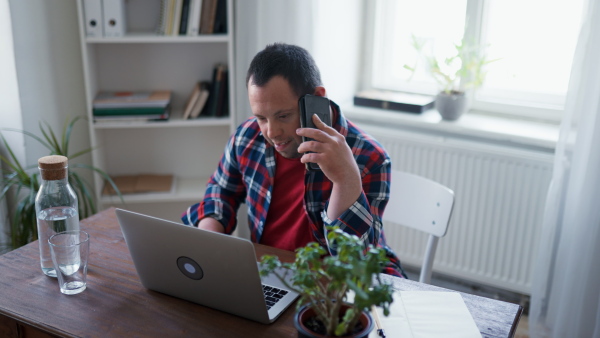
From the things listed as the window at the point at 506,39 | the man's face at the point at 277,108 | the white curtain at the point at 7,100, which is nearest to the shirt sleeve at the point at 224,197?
the man's face at the point at 277,108

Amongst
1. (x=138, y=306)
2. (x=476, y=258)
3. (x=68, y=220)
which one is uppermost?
(x=68, y=220)

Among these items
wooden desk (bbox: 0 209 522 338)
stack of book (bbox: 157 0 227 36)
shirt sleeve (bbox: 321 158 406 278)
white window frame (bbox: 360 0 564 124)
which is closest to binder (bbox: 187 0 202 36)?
stack of book (bbox: 157 0 227 36)

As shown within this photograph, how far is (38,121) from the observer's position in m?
2.50

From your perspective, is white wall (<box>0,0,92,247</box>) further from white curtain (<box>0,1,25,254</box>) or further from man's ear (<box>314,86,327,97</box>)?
man's ear (<box>314,86,327,97</box>)

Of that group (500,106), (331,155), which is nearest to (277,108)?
(331,155)

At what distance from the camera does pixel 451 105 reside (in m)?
2.66

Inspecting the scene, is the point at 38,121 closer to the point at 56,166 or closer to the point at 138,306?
the point at 56,166

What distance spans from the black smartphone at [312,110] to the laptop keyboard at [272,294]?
0.36m

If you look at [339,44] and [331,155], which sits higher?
[339,44]

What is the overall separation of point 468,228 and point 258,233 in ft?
3.96

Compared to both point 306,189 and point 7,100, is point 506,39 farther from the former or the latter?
point 7,100

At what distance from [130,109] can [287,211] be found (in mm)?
1204

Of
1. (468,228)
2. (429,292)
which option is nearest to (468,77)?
(468,228)

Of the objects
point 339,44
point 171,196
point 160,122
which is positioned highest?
point 339,44
